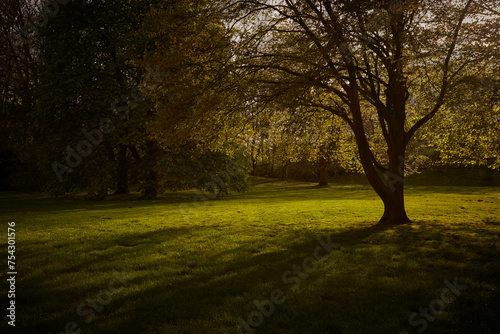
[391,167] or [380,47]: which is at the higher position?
[380,47]

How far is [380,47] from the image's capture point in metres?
13.0

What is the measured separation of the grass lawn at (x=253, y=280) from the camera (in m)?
5.21

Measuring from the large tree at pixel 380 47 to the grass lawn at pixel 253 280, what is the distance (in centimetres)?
535

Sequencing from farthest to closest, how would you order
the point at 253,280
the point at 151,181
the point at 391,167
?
the point at 151,181 → the point at 391,167 → the point at 253,280

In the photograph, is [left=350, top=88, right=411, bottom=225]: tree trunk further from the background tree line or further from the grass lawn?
the grass lawn

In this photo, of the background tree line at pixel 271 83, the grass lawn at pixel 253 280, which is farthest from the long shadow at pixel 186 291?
the background tree line at pixel 271 83

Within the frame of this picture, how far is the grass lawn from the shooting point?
5.21 m

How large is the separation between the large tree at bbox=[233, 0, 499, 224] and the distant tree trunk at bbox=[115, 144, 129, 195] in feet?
57.3

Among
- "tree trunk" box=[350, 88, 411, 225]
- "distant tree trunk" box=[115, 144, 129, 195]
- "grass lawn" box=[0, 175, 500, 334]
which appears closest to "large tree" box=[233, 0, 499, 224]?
"tree trunk" box=[350, 88, 411, 225]

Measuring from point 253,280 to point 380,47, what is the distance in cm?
1100

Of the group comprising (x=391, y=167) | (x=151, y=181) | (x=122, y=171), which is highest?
(x=391, y=167)

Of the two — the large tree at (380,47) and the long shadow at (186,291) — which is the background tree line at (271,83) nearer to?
the large tree at (380,47)

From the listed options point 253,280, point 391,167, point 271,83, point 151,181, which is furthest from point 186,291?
point 151,181

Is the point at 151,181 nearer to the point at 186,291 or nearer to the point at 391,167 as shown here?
the point at 391,167
